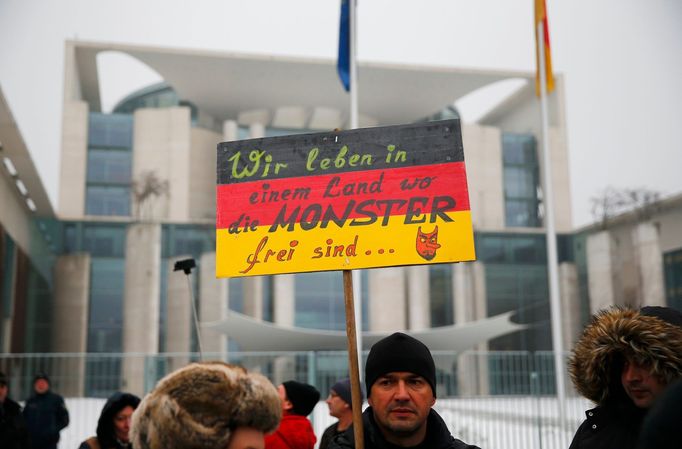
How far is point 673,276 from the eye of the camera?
36.0 metres

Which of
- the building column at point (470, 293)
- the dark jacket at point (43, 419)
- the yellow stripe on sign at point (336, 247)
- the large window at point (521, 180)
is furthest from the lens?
the large window at point (521, 180)

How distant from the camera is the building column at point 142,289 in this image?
3584 centimetres

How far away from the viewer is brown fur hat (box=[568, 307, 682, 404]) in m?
2.52

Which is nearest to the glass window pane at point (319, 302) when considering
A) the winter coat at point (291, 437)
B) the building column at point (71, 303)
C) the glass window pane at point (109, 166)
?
the building column at point (71, 303)

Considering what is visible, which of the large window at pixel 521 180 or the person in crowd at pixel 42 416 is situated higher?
the large window at pixel 521 180

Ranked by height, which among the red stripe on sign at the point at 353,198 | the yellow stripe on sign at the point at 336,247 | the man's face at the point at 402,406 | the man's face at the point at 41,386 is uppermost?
the red stripe on sign at the point at 353,198

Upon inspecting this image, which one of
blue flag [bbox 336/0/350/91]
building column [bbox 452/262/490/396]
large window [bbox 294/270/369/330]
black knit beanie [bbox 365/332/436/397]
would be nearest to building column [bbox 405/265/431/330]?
building column [bbox 452/262/490/396]

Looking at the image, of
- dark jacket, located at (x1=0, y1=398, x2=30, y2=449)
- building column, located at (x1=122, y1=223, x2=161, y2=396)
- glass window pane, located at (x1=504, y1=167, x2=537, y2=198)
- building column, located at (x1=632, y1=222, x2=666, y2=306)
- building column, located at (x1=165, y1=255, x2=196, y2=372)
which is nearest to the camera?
dark jacket, located at (x1=0, y1=398, x2=30, y2=449)

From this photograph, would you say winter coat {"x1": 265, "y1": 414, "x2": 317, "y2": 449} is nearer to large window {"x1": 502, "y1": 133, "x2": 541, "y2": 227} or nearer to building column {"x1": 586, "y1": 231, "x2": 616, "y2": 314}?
building column {"x1": 586, "y1": 231, "x2": 616, "y2": 314}

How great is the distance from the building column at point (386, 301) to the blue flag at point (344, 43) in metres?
24.4

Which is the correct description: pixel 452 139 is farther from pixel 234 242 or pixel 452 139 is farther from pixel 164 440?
pixel 164 440

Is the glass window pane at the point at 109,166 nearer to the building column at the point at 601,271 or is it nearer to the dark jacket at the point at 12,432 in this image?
the building column at the point at 601,271

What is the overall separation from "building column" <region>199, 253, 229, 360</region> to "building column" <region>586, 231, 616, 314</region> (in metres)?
18.6

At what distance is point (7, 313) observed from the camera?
1125 inches
